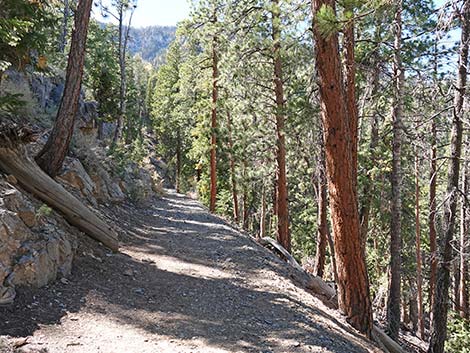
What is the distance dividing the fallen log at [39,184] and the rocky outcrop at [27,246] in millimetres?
410

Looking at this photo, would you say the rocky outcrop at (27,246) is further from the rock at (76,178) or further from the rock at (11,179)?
the rock at (76,178)

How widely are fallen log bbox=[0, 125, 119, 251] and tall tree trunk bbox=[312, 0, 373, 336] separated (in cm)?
414

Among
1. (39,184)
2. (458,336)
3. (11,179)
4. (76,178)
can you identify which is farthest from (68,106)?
(458,336)

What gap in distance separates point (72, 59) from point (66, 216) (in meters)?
3.34

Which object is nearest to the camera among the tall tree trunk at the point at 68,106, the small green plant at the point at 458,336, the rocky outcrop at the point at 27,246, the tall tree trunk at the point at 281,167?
the rocky outcrop at the point at 27,246

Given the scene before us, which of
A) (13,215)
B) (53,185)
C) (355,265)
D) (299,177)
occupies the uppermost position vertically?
(299,177)

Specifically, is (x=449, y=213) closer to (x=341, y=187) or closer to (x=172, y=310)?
(x=341, y=187)

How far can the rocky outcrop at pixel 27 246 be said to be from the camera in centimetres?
438

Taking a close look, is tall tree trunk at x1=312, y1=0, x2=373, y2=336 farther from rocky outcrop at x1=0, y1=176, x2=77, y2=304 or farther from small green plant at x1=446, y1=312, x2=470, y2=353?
small green plant at x1=446, y1=312, x2=470, y2=353

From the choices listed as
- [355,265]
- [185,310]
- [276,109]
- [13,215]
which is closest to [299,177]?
[276,109]

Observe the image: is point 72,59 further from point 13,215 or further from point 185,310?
point 185,310

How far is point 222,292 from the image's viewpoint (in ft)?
20.5

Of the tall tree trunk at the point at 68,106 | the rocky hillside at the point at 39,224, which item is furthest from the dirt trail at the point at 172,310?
the tall tree trunk at the point at 68,106

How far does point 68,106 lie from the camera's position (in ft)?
25.0
